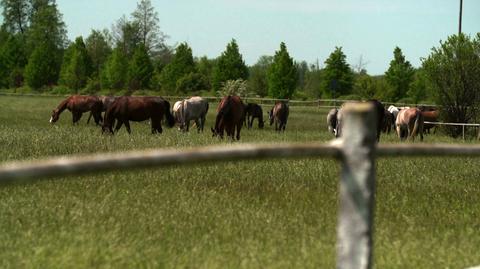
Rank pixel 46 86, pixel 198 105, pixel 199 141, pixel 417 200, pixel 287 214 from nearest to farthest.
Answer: pixel 287 214 → pixel 417 200 → pixel 199 141 → pixel 198 105 → pixel 46 86

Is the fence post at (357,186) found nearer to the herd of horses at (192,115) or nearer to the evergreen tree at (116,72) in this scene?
the herd of horses at (192,115)

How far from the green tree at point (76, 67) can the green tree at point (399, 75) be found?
120ft

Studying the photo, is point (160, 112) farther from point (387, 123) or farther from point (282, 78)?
point (282, 78)

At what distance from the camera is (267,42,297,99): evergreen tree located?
236 ft

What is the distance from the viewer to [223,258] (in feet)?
16.1

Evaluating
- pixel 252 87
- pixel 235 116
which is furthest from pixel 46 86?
pixel 235 116

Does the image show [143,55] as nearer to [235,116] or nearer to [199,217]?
[235,116]

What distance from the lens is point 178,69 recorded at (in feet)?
254

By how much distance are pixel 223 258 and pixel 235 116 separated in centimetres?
1490

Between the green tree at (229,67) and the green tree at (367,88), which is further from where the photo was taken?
the green tree at (229,67)

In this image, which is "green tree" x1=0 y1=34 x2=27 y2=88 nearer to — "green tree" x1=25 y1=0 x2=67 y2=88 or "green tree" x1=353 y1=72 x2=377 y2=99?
"green tree" x1=25 y1=0 x2=67 y2=88

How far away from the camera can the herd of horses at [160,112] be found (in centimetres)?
1973

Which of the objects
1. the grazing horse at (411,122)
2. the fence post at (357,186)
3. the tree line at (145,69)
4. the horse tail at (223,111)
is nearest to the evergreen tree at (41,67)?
the tree line at (145,69)

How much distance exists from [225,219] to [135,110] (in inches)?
674
